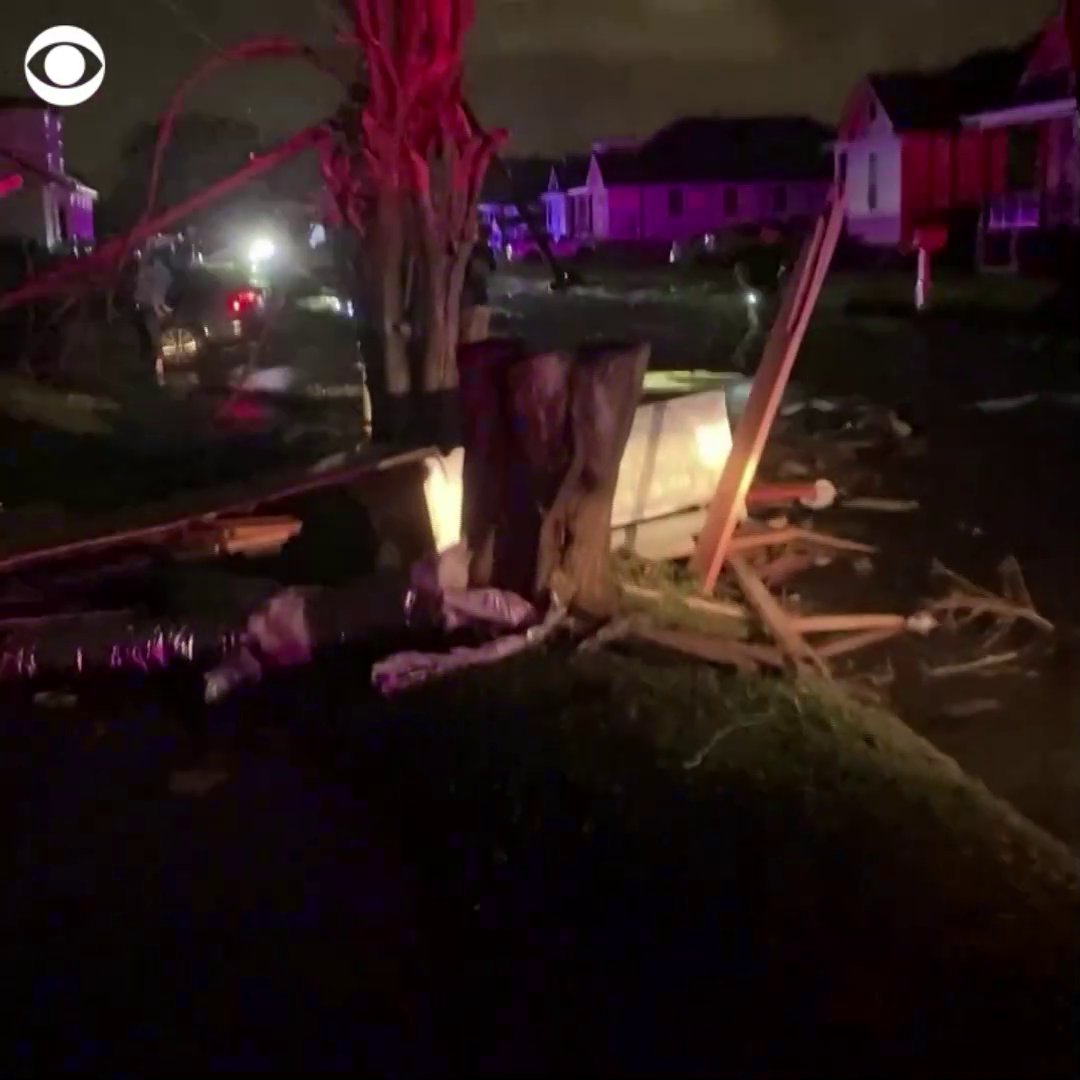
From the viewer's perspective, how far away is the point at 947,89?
46.0 meters

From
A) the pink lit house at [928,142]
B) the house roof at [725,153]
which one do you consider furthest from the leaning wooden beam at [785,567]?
the house roof at [725,153]

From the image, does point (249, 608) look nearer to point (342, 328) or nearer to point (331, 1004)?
point (331, 1004)

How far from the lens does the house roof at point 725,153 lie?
6975 centimetres

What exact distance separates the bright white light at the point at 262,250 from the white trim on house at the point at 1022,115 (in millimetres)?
17320

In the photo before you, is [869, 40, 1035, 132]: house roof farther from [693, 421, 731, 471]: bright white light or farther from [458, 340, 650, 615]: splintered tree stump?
[458, 340, 650, 615]: splintered tree stump

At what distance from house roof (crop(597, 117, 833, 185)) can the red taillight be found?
50.5 m

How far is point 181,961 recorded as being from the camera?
4.41 m

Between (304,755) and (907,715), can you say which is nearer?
(304,755)

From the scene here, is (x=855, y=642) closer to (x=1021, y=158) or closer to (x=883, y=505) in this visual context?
(x=883, y=505)

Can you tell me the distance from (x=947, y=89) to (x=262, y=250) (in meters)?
23.8

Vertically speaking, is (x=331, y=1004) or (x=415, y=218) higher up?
(x=415, y=218)

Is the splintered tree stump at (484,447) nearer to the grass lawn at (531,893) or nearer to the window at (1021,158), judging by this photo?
the grass lawn at (531,893)

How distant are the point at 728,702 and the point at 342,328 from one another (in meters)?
23.6

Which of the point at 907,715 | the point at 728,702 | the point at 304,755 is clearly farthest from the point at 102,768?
the point at 907,715
